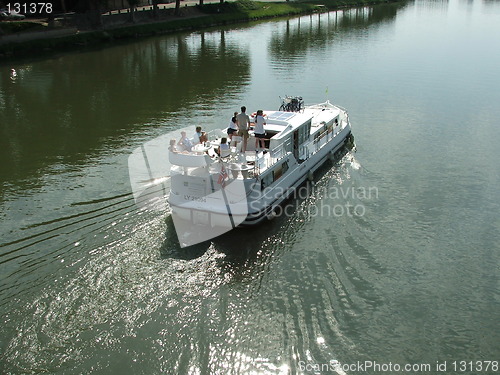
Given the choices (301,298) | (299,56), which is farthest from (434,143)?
(299,56)

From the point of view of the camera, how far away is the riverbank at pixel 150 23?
59375 millimetres

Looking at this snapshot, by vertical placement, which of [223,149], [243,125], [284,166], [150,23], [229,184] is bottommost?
[284,166]

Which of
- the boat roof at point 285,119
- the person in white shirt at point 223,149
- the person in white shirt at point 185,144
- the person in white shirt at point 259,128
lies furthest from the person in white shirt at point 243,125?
the person in white shirt at point 185,144

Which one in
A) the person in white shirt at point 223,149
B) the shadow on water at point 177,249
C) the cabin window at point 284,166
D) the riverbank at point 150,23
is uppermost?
the riverbank at point 150,23

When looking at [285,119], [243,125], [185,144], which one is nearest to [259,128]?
[243,125]

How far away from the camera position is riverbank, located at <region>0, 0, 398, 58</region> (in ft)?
195

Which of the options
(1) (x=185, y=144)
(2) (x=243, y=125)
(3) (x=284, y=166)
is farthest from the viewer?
(3) (x=284, y=166)

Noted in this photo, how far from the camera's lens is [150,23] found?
75000 mm

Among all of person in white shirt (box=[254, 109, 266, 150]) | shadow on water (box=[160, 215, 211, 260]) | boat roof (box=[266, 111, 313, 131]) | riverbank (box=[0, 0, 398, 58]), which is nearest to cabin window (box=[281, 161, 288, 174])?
person in white shirt (box=[254, 109, 266, 150])

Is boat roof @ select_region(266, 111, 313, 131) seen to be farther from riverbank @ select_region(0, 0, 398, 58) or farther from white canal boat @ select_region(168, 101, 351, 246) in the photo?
riverbank @ select_region(0, 0, 398, 58)

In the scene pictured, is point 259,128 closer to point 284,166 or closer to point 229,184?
point 284,166

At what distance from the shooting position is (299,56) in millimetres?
59031

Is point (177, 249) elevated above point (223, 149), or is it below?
below

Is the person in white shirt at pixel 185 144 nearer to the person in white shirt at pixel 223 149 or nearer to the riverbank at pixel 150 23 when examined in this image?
the person in white shirt at pixel 223 149
